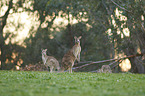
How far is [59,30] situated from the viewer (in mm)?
30906

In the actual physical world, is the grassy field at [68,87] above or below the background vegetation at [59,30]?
below

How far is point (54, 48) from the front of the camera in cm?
3061

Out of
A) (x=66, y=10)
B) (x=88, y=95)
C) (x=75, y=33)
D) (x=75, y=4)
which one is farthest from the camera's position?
(x=75, y=33)

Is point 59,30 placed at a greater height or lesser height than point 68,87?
greater

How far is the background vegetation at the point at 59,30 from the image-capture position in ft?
70.0

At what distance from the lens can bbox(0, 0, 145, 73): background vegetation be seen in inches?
840

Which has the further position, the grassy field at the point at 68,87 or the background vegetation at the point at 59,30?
the background vegetation at the point at 59,30

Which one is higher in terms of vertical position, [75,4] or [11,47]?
[75,4]

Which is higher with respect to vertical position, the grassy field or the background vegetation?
the background vegetation

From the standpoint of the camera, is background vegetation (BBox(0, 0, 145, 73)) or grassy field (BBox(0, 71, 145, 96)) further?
background vegetation (BBox(0, 0, 145, 73))

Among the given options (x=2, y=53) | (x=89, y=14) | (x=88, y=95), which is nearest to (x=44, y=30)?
(x=2, y=53)

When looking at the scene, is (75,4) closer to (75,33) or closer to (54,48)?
(75,33)

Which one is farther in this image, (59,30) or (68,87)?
(59,30)

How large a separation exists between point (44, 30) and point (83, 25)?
5046mm
